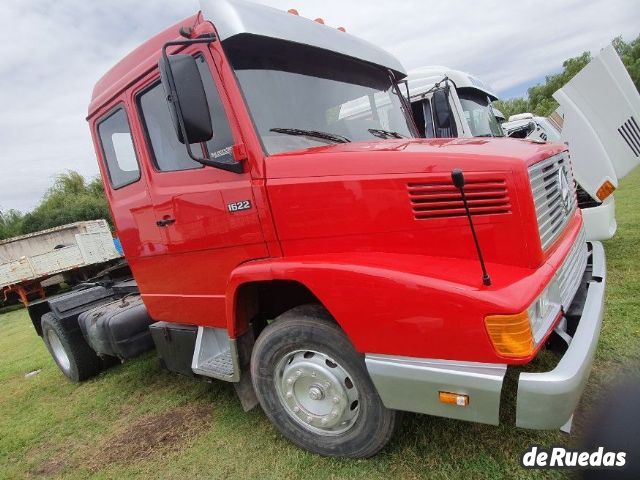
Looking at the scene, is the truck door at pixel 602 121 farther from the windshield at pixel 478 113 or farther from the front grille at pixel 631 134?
the windshield at pixel 478 113

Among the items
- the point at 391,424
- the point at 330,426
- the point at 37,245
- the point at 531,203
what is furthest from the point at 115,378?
the point at 37,245

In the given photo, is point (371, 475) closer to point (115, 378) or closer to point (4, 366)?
point (115, 378)

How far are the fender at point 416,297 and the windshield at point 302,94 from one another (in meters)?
0.82

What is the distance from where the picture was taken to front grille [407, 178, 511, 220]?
1.88 meters

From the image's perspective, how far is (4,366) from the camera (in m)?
6.58

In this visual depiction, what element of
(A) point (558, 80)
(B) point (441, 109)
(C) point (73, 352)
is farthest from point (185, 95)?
(A) point (558, 80)

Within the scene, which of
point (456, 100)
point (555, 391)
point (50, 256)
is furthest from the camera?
point (50, 256)

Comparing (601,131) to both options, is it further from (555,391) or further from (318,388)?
(318,388)

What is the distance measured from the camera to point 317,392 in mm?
2400

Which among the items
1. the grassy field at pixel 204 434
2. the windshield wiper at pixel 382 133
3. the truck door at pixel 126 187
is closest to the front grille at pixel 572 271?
the grassy field at pixel 204 434

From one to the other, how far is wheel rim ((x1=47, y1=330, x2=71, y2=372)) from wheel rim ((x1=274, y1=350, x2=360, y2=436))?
12.2 ft

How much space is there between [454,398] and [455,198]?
0.91m

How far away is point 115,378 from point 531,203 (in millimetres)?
4739

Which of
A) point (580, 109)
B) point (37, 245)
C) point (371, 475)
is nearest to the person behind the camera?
point (371, 475)
